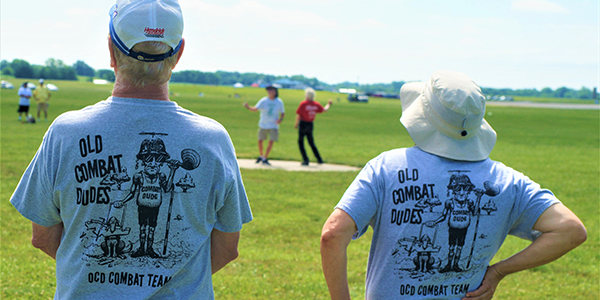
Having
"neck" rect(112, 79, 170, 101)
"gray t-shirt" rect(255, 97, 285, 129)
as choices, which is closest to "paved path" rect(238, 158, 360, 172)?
"gray t-shirt" rect(255, 97, 285, 129)

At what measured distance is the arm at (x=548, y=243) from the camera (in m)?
2.12

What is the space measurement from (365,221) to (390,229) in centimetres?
12

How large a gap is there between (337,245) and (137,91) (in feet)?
3.41

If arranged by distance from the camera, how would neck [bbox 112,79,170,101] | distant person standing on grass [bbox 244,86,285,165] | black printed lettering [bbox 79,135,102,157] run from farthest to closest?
distant person standing on grass [bbox 244,86,285,165] < neck [bbox 112,79,170,101] < black printed lettering [bbox 79,135,102,157]

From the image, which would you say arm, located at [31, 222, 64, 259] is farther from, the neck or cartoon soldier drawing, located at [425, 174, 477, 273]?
cartoon soldier drawing, located at [425, 174, 477, 273]

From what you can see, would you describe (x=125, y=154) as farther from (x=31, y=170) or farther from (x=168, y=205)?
(x=31, y=170)

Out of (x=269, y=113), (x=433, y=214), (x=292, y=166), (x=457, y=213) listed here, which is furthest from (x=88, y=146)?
(x=292, y=166)

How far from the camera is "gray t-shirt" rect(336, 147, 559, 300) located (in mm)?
2125

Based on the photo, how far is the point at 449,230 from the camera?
2139 millimetres

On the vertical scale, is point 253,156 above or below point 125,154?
below

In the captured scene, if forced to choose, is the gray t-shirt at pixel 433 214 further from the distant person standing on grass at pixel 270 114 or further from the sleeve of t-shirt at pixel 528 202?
the distant person standing on grass at pixel 270 114

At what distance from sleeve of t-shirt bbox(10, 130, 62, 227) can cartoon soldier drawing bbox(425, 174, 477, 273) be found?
153 cm

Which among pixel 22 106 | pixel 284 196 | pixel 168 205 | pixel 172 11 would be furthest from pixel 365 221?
pixel 22 106

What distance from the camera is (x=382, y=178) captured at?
2.16m
